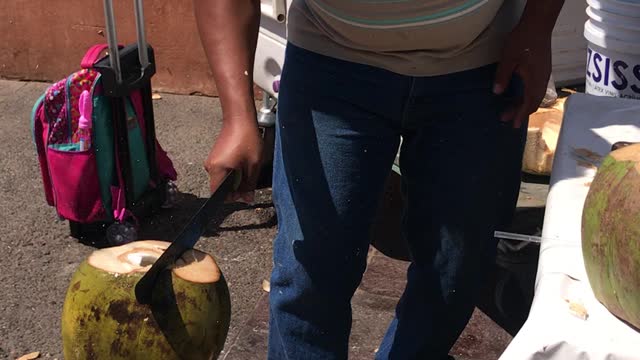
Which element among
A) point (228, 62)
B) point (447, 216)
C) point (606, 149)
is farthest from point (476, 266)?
point (228, 62)

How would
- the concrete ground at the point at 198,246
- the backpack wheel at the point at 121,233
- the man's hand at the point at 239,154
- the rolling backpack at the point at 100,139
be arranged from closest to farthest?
the man's hand at the point at 239,154
the concrete ground at the point at 198,246
the rolling backpack at the point at 100,139
the backpack wheel at the point at 121,233

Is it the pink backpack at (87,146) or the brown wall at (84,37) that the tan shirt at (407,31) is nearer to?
the pink backpack at (87,146)

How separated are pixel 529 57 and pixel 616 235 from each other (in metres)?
0.68

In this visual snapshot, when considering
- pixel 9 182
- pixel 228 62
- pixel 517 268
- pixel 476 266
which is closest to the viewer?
pixel 228 62

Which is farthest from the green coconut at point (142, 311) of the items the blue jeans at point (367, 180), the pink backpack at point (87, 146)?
the pink backpack at point (87, 146)

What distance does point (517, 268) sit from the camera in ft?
10.5

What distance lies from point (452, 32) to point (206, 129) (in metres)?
3.09

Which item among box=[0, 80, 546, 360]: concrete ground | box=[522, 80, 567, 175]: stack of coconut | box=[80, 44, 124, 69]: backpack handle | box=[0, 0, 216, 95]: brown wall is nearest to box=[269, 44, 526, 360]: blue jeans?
box=[0, 80, 546, 360]: concrete ground

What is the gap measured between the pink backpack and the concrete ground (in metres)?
0.23

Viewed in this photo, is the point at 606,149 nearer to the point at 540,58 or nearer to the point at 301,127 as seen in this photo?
the point at 540,58

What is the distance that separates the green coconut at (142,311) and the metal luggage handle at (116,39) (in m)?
1.48

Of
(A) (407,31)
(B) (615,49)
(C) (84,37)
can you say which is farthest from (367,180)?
(C) (84,37)

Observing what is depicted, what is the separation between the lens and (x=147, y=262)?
1974 mm

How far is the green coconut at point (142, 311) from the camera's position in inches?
73.5
